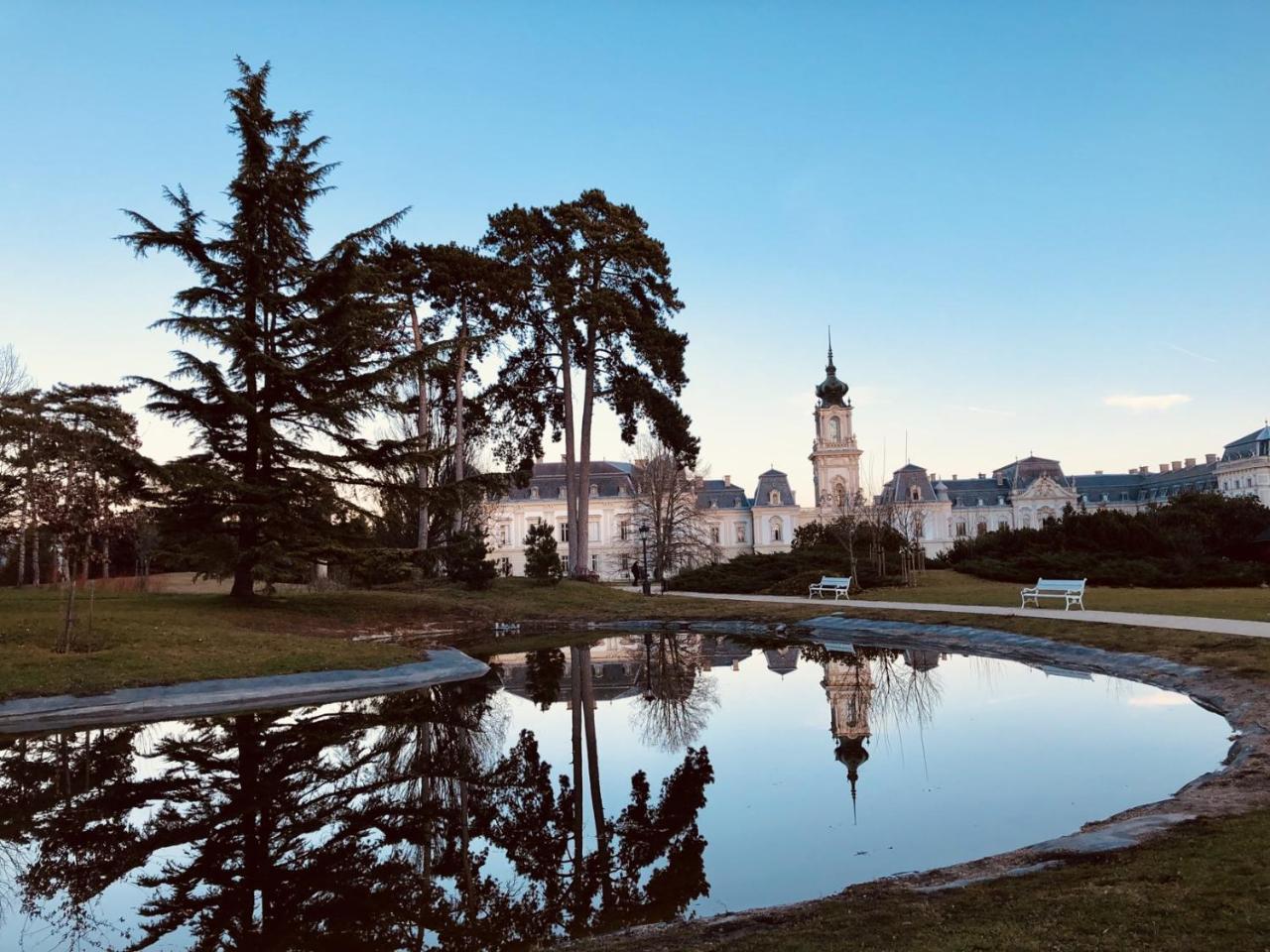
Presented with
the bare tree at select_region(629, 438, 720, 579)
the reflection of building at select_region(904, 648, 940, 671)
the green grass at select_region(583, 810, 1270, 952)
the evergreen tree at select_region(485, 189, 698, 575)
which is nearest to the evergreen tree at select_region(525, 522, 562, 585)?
the evergreen tree at select_region(485, 189, 698, 575)

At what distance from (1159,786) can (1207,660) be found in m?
6.22

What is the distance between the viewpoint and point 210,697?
11.8 meters

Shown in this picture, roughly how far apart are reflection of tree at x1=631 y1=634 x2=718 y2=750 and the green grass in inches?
199

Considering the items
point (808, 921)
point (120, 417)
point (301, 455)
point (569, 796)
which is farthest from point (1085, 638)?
point (120, 417)

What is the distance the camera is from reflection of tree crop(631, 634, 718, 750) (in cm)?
1021

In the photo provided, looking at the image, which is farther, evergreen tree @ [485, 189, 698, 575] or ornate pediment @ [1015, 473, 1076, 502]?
ornate pediment @ [1015, 473, 1076, 502]

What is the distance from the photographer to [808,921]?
4.54m

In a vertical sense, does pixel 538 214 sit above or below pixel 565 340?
above

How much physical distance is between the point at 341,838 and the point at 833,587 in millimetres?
23856

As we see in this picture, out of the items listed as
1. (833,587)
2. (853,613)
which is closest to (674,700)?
(853,613)

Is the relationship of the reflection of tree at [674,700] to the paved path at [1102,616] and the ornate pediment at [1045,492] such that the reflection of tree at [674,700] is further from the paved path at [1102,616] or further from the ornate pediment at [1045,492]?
the ornate pediment at [1045,492]

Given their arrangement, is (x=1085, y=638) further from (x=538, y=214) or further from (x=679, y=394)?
(x=538, y=214)

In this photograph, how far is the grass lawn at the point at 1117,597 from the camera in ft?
58.2

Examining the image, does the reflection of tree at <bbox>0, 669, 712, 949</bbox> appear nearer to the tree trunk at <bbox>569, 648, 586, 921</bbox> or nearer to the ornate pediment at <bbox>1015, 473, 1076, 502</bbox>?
the tree trunk at <bbox>569, 648, 586, 921</bbox>
